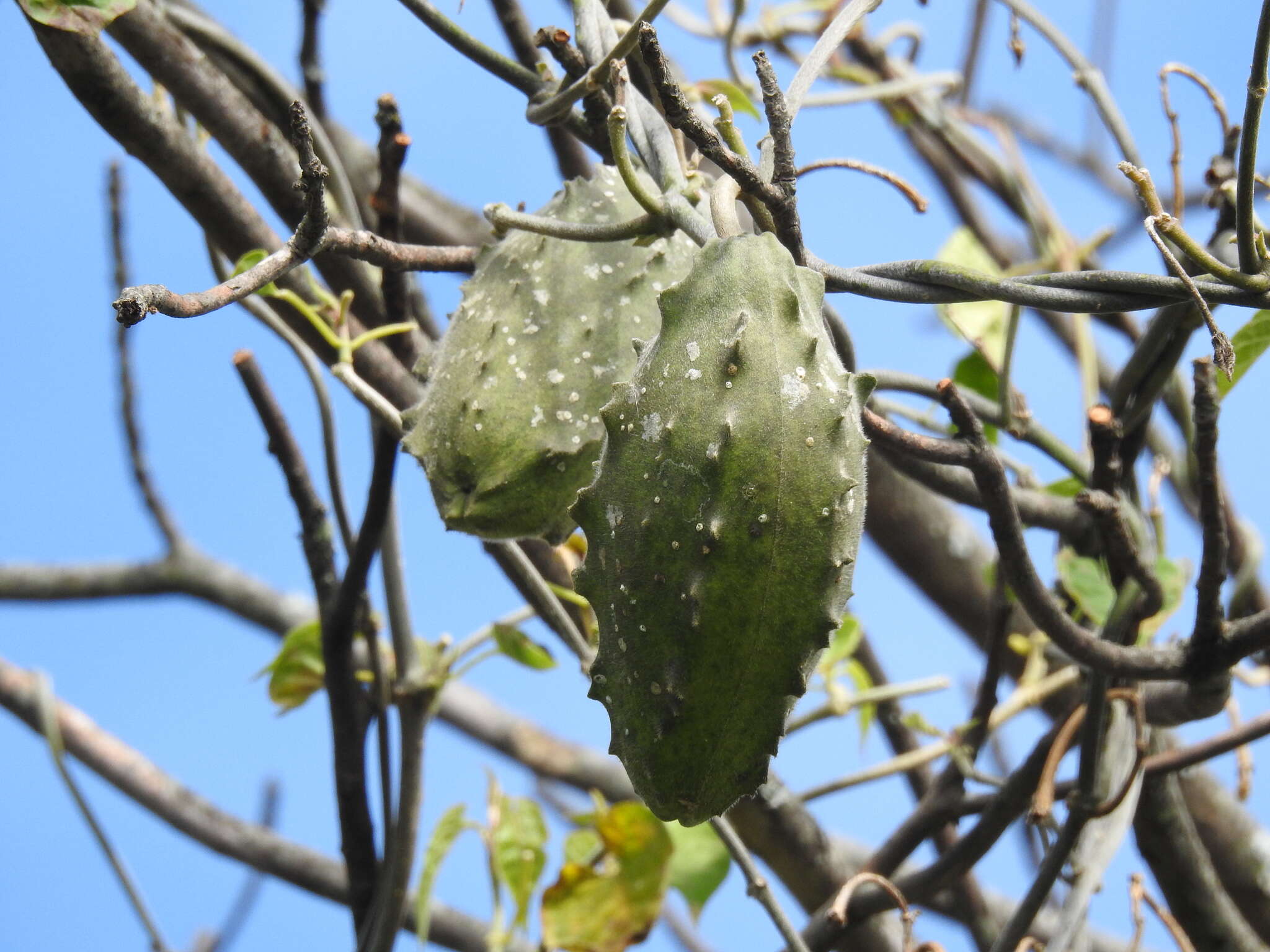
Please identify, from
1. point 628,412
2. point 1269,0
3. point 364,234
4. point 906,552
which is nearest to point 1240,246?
point 1269,0

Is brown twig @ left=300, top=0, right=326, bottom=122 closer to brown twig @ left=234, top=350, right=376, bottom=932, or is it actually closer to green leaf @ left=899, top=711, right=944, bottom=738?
brown twig @ left=234, top=350, right=376, bottom=932

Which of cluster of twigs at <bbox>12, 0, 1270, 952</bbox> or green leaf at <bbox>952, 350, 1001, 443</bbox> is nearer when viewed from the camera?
cluster of twigs at <bbox>12, 0, 1270, 952</bbox>

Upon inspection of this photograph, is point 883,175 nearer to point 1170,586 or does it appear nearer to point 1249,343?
point 1249,343

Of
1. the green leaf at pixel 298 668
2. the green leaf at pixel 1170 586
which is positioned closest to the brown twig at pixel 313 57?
the green leaf at pixel 298 668

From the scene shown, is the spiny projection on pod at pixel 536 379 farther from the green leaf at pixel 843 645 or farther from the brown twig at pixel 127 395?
the green leaf at pixel 843 645

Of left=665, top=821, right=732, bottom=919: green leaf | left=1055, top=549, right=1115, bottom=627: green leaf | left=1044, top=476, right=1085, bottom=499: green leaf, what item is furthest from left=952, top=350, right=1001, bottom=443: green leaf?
left=665, top=821, right=732, bottom=919: green leaf

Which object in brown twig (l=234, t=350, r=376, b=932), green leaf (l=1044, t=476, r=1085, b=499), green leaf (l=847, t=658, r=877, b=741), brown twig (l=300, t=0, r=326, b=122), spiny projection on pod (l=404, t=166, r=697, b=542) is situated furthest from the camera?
green leaf (l=847, t=658, r=877, b=741)

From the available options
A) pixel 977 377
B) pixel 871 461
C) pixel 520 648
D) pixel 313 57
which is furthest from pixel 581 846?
pixel 313 57
